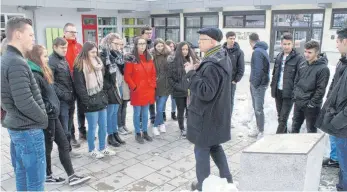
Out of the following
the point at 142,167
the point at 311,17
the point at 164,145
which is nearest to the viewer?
the point at 142,167

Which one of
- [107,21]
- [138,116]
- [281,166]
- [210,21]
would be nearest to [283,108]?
[138,116]

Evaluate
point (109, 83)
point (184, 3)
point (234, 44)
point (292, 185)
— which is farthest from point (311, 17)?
point (292, 185)

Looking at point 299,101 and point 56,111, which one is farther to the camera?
point 299,101

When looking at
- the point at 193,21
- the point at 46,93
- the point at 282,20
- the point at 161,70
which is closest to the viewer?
the point at 46,93

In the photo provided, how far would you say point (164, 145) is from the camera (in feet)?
16.9

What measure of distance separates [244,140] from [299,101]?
1325 mm

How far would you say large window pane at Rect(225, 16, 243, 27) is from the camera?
703 inches

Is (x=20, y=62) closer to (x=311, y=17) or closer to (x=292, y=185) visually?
(x=292, y=185)

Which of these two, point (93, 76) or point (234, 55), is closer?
point (93, 76)

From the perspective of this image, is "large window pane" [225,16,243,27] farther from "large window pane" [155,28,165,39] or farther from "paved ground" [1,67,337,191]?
"paved ground" [1,67,337,191]

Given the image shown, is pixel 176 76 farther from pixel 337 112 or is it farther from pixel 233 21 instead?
pixel 233 21

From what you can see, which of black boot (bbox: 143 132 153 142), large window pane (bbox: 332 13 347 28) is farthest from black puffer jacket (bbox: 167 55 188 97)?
large window pane (bbox: 332 13 347 28)

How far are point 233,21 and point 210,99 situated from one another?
16.0m

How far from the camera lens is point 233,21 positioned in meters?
18.2
